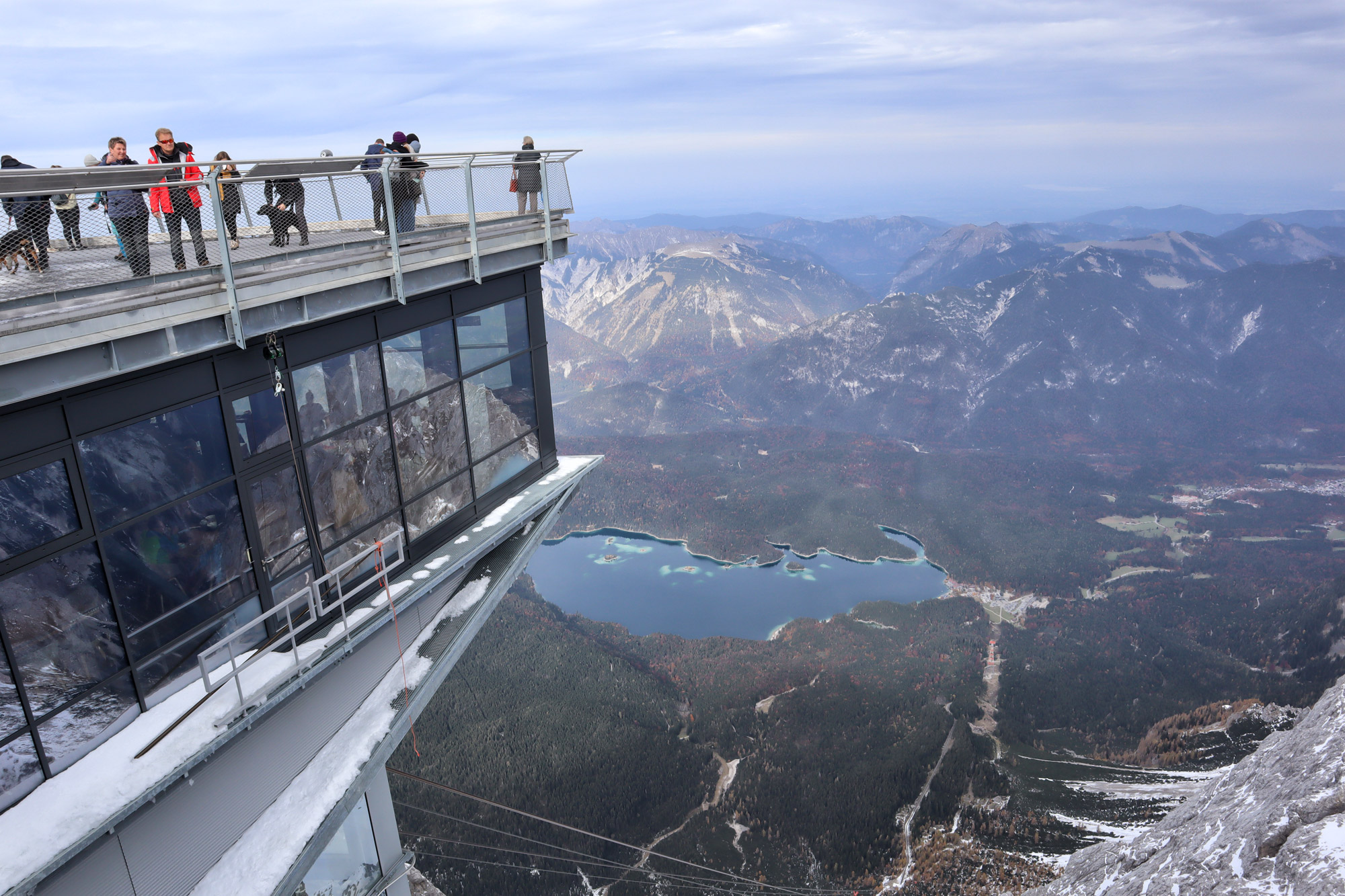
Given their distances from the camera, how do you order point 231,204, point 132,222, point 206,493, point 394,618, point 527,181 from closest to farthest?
1. point 132,222
2. point 206,493
3. point 231,204
4. point 394,618
5. point 527,181

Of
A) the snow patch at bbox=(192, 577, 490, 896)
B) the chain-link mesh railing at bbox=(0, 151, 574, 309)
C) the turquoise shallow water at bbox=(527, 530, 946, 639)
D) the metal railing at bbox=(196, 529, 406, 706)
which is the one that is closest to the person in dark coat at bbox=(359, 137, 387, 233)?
the chain-link mesh railing at bbox=(0, 151, 574, 309)

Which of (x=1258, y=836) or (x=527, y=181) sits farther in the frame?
(x=1258, y=836)

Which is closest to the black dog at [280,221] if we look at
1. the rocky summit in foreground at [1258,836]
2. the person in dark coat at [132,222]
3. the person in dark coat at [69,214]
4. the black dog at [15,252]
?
the person in dark coat at [132,222]

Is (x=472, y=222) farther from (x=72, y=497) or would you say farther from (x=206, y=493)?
(x=72, y=497)

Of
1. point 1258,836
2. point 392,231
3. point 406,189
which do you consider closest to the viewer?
point 392,231

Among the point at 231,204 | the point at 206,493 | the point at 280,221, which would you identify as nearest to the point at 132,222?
the point at 231,204

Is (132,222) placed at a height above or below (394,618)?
above

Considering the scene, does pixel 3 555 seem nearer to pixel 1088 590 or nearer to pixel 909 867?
pixel 909 867

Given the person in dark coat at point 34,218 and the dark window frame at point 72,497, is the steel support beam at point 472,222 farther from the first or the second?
the dark window frame at point 72,497
